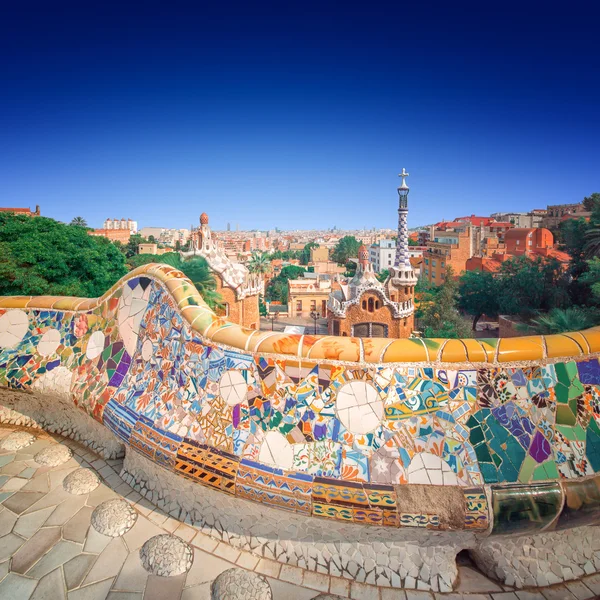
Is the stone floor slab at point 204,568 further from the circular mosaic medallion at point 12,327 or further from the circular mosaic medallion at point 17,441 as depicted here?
the circular mosaic medallion at point 12,327

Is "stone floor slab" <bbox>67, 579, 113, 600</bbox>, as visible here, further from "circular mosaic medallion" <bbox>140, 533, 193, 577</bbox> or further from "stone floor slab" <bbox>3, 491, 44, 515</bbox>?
"stone floor slab" <bbox>3, 491, 44, 515</bbox>

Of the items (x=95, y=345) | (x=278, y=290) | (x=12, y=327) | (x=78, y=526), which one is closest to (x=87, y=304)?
(x=95, y=345)

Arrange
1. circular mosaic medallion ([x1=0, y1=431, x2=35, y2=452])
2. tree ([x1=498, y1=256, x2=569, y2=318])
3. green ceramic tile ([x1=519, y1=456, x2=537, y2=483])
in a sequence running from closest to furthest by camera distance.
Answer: green ceramic tile ([x1=519, y1=456, x2=537, y2=483])
circular mosaic medallion ([x1=0, y1=431, x2=35, y2=452])
tree ([x1=498, y1=256, x2=569, y2=318])

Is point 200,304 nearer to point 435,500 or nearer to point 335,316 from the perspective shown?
point 435,500

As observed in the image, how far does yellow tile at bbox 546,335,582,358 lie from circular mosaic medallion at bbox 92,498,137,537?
436cm

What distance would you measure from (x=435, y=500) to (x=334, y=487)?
0.83m

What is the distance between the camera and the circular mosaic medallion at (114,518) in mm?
4230

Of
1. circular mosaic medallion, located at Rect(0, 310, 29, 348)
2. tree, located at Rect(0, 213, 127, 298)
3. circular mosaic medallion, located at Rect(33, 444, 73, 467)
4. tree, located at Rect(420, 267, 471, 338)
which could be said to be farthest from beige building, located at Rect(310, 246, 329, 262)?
circular mosaic medallion, located at Rect(33, 444, 73, 467)

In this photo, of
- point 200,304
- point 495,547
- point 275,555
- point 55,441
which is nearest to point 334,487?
point 275,555

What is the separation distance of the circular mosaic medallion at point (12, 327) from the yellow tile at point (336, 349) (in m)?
4.78

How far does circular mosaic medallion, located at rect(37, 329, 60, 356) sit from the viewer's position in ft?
19.8

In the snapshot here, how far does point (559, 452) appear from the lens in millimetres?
3543

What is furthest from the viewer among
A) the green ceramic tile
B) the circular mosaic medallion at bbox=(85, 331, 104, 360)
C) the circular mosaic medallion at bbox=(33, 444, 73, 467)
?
the circular mosaic medallion at bbox=(85, 331, 104, 360)

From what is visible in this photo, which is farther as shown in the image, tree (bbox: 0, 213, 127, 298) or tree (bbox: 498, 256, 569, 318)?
tree (bbox: 498, 256, 569, 318)
